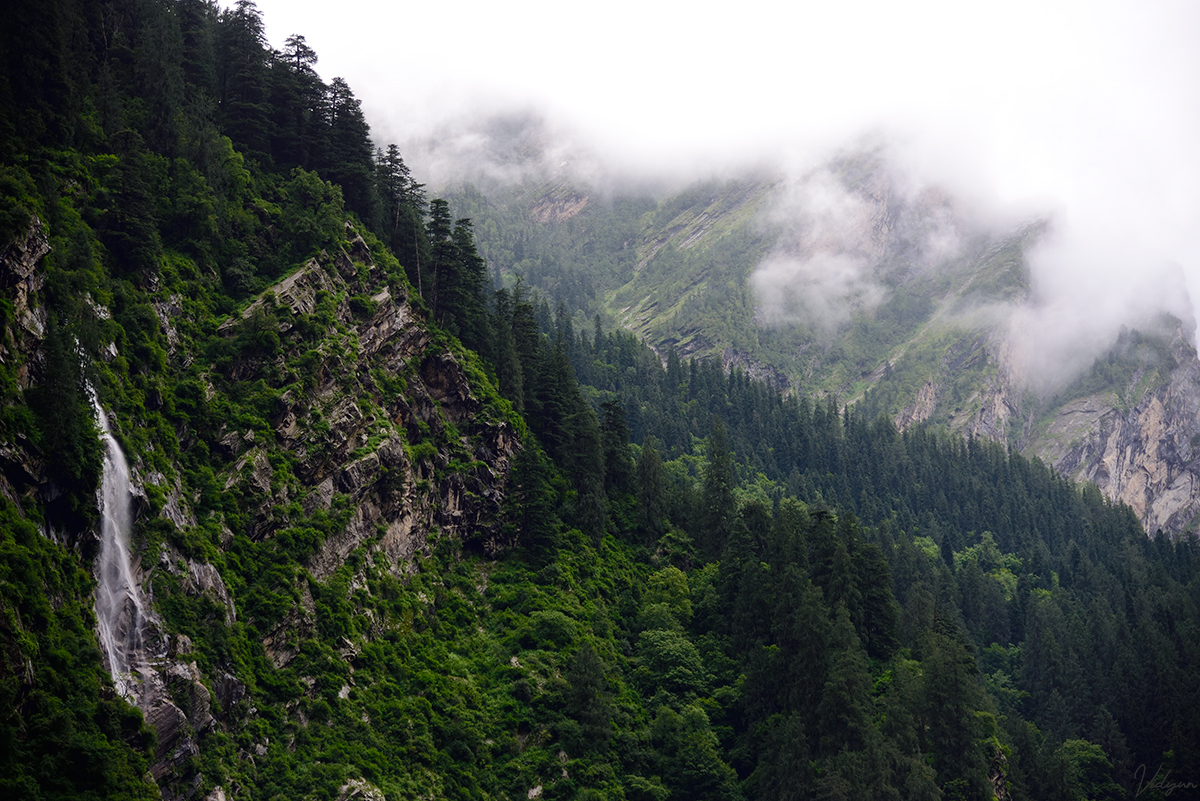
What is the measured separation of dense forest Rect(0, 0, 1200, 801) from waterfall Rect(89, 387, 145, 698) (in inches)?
66.1

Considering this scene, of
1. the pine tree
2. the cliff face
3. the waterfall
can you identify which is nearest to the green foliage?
the waterfall

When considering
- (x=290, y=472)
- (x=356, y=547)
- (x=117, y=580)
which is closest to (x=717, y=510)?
(x=356, y=547)

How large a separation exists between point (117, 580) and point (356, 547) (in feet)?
87.1

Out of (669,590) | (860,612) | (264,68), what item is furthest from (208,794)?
(264,68)

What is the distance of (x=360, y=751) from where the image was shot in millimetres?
77625

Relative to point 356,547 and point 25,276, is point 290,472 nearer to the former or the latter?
point 356,547

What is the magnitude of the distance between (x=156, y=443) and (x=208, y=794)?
86.8ft
